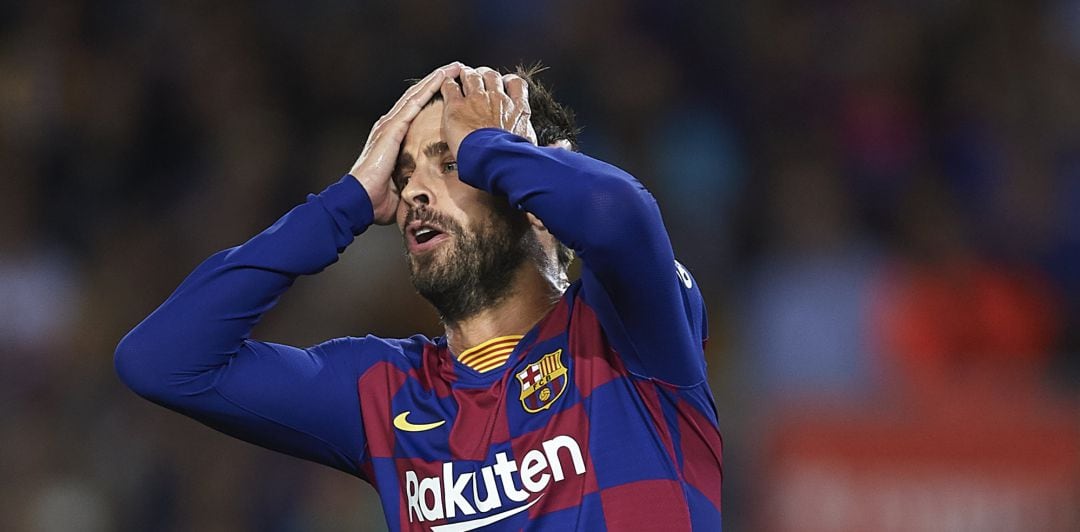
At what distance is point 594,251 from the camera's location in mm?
2834

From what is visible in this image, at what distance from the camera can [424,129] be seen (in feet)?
11.1

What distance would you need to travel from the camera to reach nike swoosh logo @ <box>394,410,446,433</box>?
125 inches

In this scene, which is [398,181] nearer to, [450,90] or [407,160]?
[407,160]

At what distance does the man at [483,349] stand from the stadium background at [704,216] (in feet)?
9.48

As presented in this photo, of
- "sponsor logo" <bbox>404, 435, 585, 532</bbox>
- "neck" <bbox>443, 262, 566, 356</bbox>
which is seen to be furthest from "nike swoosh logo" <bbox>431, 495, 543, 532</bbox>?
"neck" <bbox>443, 262, 566, 356</bbox>

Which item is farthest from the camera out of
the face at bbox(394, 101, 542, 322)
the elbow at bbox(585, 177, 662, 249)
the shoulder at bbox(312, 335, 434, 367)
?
the shoulder at bbox(312, 335, 434, 367)

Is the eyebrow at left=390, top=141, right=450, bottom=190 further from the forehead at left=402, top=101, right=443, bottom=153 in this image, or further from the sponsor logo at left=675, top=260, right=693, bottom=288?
the sponsor logo at left=675, top=260, right=693, bottom=288

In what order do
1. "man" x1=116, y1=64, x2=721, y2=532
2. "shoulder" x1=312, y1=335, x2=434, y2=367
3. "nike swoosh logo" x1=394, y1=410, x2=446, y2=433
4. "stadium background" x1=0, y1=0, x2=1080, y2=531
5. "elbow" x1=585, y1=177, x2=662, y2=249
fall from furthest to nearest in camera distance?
"stadium background" x1=0, y1=0, x2=1080, y2=531 < "shoulder" x1=312, y1=335, x2=434, y2=367 < "nike swoosh logo" x1=394, y1=410, x2=446, y2=433 < "man" x1=116, y1=64, x2=721, y2=532 < "elbow" x1=585, y1=177, x2=662, y2=249

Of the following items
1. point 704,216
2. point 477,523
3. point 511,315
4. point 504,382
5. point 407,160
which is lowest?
point 477,523

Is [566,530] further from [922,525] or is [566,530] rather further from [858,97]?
[858,97]

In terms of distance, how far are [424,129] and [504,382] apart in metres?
0.64

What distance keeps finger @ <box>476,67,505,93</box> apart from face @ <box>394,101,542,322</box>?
0.13m

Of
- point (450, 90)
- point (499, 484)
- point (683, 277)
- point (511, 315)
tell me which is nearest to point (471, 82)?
point (450, 90)

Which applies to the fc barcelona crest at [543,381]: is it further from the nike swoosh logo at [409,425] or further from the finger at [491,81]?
the finger at [491,81]
